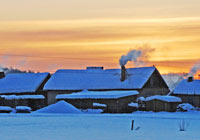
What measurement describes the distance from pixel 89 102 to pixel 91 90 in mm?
10324

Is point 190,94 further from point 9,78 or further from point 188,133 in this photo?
point 188,133

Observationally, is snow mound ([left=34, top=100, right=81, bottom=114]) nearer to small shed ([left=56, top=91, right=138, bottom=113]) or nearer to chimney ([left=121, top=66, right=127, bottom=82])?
small shed ([left=56, top=91, right=138, bottom=113])

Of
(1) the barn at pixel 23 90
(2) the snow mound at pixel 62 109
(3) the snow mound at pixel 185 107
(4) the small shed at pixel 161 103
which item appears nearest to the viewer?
(2) the snow mound at pixel 62 109

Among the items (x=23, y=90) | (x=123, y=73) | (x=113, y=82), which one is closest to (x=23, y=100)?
(x=23, y=90)

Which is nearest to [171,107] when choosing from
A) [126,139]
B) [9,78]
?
[9,78]

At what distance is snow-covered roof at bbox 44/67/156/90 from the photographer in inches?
3206

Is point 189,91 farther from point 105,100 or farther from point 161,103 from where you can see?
point 105,100

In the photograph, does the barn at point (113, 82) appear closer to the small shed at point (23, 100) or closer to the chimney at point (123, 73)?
the chimney at point (123, 73)

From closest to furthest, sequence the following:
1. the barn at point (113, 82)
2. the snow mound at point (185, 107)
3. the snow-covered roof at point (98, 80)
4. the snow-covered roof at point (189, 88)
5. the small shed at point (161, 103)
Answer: the small shed at point (161, 103)
the snow mound at point (185, 107)
the snow-covered roof at point (189, 88)
the barn at point (113, 82)
the snow-covered roof at point (98, 80)

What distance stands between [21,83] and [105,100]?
19.4m

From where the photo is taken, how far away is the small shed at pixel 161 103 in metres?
73.0

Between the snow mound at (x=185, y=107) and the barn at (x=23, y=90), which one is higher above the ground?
the barn at (x=23, y=90)

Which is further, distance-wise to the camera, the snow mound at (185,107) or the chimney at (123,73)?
the chimney at (123,73)

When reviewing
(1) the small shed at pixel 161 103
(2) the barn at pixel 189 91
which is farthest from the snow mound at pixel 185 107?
(2) the barn at pixel 189 91
